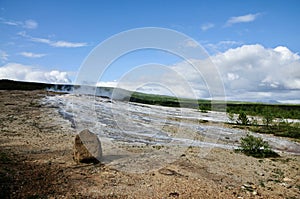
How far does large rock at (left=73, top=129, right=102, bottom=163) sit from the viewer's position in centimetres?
867

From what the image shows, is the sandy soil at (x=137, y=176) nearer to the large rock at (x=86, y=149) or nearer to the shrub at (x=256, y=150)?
the large rock at (x=86, y=149)

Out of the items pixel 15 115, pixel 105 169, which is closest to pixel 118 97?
pixel 15 115

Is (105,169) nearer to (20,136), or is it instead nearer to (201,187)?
(201,187)

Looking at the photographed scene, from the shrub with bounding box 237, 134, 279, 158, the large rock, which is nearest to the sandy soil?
the large rock

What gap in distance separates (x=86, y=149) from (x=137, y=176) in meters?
1.87

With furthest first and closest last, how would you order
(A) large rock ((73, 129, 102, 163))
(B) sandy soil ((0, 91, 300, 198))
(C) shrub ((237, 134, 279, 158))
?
(C) shrub ((237, 134, 279, 158))
(A) large rock ((73, 129, 102, 163))
(B) sandy soil ((0, 91, 300, 198))

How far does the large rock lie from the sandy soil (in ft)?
0.94

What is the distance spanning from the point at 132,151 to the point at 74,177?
11.6 feet

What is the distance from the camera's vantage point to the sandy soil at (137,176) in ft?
21.9

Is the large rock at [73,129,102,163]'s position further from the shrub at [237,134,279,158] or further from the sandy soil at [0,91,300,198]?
the shrub at [237,134,279,158]

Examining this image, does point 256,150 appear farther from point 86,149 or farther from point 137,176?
point 86,149

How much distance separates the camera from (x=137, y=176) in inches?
313

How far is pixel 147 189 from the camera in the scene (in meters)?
7.01

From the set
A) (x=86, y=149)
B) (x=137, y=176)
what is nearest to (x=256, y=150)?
(x=137, y=176)
